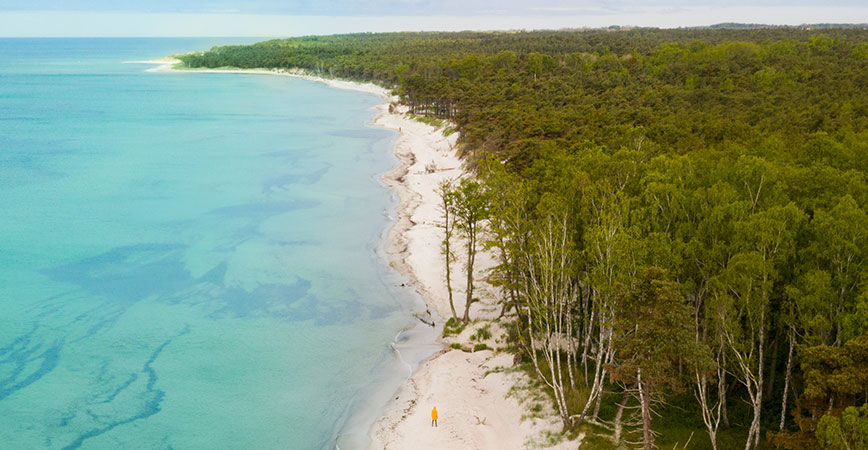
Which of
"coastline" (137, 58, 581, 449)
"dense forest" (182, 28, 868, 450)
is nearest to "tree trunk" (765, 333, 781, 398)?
"dense forest" (182, 28, 868, 450)

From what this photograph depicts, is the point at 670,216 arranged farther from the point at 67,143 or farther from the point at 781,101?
the point at 67,143

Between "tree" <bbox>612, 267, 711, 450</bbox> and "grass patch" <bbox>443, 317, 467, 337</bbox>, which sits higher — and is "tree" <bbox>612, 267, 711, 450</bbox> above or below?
Answer: above

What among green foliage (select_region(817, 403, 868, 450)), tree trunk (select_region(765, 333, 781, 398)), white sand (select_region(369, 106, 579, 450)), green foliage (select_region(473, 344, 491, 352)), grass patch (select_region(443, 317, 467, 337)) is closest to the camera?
green foliage (select_region(817, 403, 868, 450))

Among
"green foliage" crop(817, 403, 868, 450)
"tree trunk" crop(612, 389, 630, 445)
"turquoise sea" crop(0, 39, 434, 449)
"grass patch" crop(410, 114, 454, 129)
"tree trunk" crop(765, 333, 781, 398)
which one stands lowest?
"turquoise sea" crop(0, 39, 434, 449)

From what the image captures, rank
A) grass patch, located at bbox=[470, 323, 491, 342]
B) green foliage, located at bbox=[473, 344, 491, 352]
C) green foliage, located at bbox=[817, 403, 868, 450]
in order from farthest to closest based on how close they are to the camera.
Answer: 1. grass patch, located at bbox=[470, 323, 491, 342]
2. green foliage, located at bbox=[473, 344, 491, 352]
3. green foliage, located at bbox=[817, 403, 868, 450]

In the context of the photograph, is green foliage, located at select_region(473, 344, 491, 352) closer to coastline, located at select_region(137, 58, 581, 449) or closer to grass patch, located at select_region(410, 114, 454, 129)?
coastline, located at select_region(137, 58, 581, 449)

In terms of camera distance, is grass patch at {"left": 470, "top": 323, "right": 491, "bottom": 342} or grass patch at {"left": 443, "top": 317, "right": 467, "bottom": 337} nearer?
grass patch at {"left": 470, "top": 323, "right": 491, "bottom": 342}

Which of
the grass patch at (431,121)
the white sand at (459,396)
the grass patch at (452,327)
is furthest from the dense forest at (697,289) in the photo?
the grass patch at (431,121)

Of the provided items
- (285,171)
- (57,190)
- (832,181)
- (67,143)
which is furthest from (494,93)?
(832,181)
